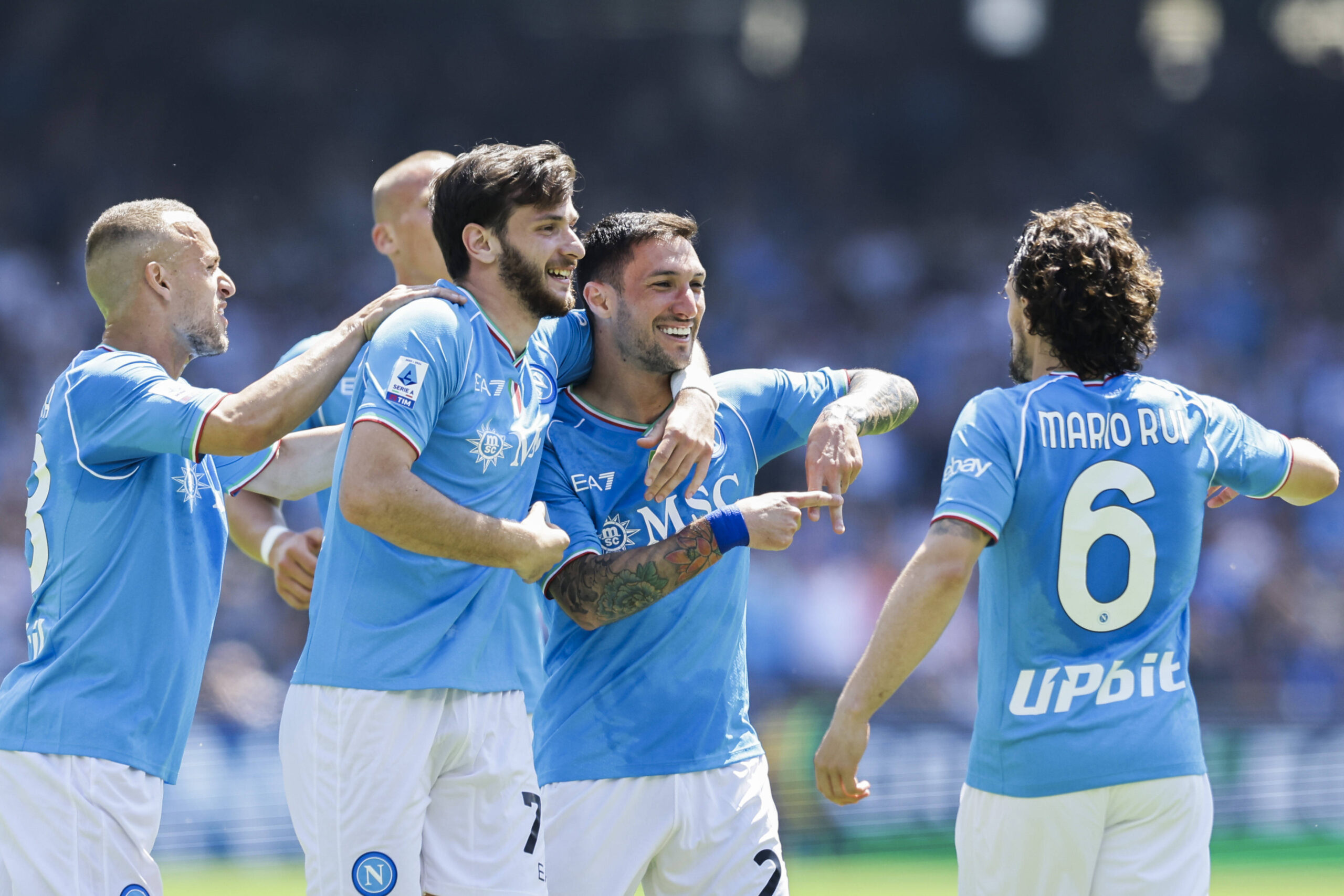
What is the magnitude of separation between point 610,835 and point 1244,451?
2182mm

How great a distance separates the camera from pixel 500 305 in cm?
398

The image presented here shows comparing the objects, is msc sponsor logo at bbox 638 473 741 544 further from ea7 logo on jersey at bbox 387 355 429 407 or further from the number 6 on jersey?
the number 6 on jersey

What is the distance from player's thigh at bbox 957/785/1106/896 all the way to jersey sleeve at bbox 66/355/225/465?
2446 mm

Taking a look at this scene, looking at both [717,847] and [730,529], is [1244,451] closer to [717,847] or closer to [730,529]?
[730,529]

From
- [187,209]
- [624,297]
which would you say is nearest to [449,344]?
[624,297]

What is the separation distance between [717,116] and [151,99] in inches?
274

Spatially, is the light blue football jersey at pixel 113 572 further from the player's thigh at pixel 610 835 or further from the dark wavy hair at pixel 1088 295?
the dark wavy hair at pixel 1088 295

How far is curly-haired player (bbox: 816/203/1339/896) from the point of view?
363cm

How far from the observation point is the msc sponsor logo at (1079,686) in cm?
369

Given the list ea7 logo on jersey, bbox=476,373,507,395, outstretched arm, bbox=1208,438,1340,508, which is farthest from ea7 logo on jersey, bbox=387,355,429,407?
outstretched arm, bbox=1208,438,1340,508

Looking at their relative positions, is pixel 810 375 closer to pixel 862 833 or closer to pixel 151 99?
pixel 862 833

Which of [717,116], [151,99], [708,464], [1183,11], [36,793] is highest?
[1183,11]

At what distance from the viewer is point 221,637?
→ 40.8ft

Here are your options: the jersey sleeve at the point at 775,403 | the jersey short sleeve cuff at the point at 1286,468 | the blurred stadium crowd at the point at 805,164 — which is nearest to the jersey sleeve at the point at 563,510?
the jersey sleeve at the point at 775,403
